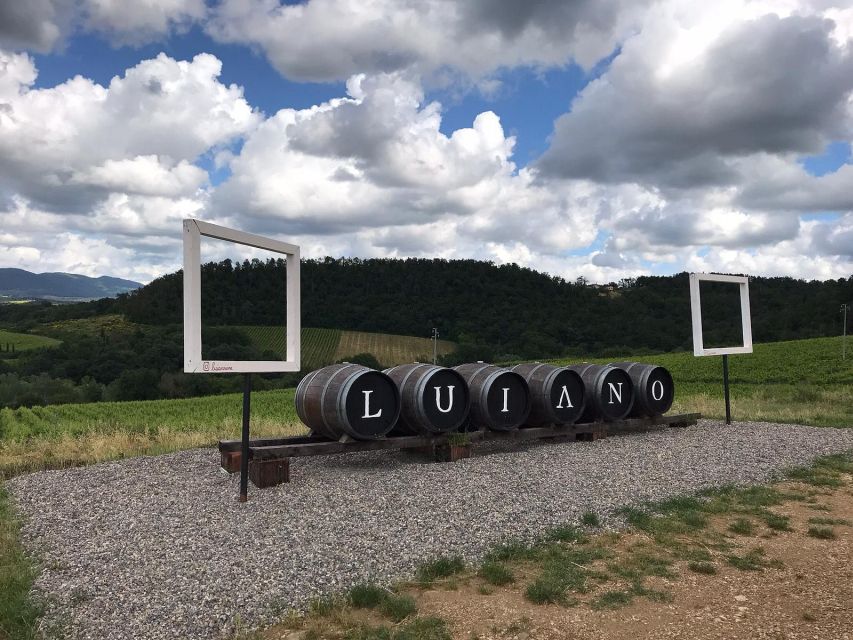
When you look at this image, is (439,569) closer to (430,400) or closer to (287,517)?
(287,517)

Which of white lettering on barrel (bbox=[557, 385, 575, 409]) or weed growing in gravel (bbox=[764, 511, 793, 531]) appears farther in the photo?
white lettering on barrel (bbox=[557, 385, 575, 409])

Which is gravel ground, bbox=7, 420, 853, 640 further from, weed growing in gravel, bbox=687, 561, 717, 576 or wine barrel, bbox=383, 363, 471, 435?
weed growing in gravel, bbox=687, 561, 717, 576

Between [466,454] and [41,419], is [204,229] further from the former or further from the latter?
[41,419]

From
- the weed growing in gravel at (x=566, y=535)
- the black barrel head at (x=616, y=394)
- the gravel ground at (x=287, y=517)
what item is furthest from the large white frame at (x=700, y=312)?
the weed growing in gravel at (x=566, y=535)

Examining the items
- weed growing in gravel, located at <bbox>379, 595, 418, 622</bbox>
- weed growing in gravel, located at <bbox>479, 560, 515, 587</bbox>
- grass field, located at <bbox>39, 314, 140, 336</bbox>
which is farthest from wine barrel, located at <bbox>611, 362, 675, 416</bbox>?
grass field, located at <bbox>39, 314, 140, 336</bbox>

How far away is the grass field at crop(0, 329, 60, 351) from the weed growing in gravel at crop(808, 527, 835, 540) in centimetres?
5818

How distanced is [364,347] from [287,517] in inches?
1394

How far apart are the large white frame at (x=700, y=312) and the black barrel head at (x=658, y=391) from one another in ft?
2.36

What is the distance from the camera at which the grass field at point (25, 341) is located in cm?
5281

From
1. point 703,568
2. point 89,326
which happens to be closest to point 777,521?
point 703,568

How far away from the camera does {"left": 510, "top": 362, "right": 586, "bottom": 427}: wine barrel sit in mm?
9742

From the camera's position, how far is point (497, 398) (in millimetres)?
9203

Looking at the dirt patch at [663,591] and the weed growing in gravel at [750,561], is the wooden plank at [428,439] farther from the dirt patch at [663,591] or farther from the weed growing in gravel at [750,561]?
the weed growing in gravel at [750,561]

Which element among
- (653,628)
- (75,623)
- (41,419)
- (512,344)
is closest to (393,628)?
(653,628)
